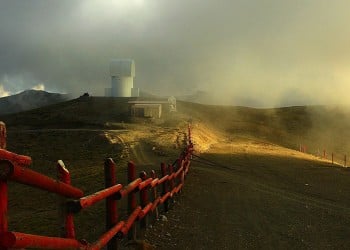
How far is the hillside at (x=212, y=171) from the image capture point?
12445mm

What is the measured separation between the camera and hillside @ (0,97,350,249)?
40.8 ft

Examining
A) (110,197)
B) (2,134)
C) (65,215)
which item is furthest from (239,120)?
(2,134)

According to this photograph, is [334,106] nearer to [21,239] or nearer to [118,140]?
[118,140]

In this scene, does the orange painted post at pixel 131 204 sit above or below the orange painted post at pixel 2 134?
below

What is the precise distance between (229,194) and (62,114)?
41.1 metres

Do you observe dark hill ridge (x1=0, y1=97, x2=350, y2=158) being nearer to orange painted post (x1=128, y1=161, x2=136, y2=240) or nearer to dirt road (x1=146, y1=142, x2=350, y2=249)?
dirt road (x1=146, y1=142, x2=350, y2=249)

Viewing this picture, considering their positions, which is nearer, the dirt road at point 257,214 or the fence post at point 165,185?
the dirt road at point 257,214

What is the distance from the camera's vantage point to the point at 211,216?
14.0 m

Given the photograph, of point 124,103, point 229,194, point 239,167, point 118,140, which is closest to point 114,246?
point 229,194

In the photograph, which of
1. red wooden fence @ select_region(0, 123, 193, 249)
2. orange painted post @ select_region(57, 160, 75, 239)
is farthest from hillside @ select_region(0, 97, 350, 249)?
orange painted post @ select_region(57, 160, 75, 239)

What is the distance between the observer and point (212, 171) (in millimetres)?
24359

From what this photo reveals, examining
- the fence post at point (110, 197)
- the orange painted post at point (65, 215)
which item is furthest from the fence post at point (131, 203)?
the orange painted post at point (65, 215)

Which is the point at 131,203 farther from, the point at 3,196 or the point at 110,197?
the point at 3,196

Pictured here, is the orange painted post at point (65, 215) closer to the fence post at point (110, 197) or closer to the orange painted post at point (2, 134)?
the orange painted post at point (2, 134)
